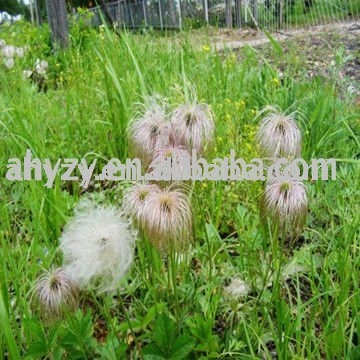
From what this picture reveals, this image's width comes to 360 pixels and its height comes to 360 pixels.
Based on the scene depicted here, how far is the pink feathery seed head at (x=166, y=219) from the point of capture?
1.02 m

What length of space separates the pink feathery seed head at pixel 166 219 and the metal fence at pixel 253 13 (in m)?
4.39

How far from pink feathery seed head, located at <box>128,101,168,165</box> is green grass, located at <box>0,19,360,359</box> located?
0.11 metres

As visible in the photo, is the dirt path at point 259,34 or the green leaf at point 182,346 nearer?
the green leaf at point 182,346

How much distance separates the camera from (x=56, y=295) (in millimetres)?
1140

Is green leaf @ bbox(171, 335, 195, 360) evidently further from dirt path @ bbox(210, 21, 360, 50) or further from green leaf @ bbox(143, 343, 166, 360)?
dirt path @ bbox(210, 21, 360, 50)

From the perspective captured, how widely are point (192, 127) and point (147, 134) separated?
125mm

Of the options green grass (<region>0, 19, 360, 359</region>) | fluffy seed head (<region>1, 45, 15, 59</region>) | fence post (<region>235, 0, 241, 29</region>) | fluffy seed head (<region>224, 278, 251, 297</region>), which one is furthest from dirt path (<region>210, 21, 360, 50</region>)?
fluffy seed head (<region>224, 278, 251, 297</region>)

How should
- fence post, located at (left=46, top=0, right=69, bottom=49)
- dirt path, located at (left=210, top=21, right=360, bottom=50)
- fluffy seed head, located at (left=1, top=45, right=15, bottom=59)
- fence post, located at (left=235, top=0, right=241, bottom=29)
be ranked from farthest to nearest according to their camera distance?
fence post, located at (left=235, top=0, right=241, bottom=29) → dirt path, located at (left=210, top=21, right=360, bottom=50) → fence post, located at (left=46, top=0, right=69, bottom=49) → fluffy seed head, located at (left=1, top=45, right=15, bottom=59)

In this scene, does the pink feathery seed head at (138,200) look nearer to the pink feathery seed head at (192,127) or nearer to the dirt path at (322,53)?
the pink feathery seed head at (192,127)

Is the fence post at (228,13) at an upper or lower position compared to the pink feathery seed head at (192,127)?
upper

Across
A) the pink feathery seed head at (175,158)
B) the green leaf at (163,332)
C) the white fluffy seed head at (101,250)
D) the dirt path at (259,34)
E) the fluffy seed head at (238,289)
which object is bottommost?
the green leaf at (163,332)

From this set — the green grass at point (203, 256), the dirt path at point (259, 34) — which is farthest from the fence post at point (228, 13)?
the green grass at point (203, 256)

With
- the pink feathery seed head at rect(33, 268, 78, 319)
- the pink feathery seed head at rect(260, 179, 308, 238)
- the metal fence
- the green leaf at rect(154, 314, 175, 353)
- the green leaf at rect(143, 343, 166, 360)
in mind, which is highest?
the metal fence

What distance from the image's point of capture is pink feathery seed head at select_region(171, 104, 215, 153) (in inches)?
47.1
